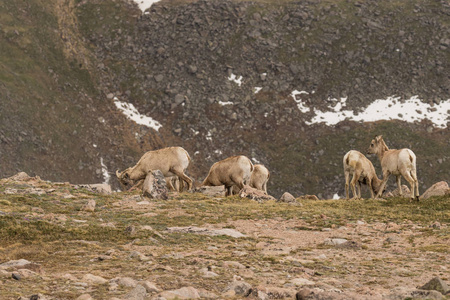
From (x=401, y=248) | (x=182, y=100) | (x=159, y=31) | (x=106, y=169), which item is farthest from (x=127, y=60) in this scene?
(x=401, y=248)

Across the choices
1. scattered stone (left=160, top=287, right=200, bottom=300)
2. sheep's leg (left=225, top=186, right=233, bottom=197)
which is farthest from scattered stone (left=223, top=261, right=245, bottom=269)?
sheep's leg (left=225, top=186, right=233, bottom=197)

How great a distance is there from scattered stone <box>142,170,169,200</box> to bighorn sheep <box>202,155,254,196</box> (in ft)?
21.2

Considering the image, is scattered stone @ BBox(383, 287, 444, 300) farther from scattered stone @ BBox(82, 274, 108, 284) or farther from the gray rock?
the gray rock

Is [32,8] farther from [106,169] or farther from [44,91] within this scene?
[106,169]

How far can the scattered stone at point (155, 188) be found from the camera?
25453 mm

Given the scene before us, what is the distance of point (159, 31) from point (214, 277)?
11483 centimetres

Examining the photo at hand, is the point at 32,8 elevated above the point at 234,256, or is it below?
above

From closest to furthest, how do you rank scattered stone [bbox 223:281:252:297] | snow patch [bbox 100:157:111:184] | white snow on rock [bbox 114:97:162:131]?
scattered stone [bbox 223:281:252:297]
snow patch [bbox 100:157:111:184]
white snow on rock [bbox 114:97:162:131]

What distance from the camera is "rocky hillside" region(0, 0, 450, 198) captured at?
305 feet

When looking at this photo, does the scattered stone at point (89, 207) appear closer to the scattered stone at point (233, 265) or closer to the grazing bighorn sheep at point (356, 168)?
the scattered stone at point (233, 265)

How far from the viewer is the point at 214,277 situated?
11609 millimetres

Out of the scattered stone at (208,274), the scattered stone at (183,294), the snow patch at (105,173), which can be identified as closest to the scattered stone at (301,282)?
the scattered stone at (208,274)

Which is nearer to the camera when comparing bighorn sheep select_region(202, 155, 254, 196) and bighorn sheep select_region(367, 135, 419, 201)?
bighorn sheep select_region(367, 135, 419, 201)

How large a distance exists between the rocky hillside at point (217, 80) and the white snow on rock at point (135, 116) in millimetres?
1245
